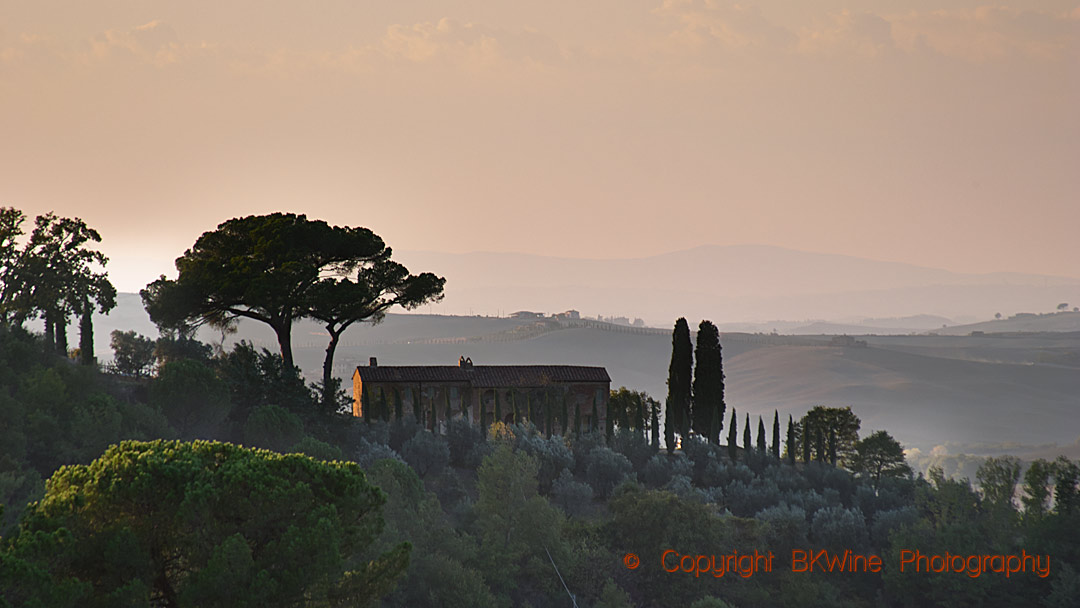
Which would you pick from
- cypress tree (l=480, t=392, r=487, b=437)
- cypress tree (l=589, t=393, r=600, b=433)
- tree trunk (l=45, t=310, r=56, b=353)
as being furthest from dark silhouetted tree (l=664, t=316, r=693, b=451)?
tree trunk (l=45, t=310, r=56, b=353)

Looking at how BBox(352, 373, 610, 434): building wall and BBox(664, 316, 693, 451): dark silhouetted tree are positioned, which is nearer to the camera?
BBox(352, 373, 610, 434): building wall

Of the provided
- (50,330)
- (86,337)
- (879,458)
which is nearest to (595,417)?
(879,458)

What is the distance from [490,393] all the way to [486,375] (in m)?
1.45

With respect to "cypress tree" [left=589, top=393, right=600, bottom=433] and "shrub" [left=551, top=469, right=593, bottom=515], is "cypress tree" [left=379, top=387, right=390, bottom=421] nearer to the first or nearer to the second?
"shrub" [left=551, top=469, right=593, bottom=515]

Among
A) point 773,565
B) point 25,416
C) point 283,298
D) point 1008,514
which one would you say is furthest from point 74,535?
point 1008,514

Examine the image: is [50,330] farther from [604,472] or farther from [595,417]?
[595,417]

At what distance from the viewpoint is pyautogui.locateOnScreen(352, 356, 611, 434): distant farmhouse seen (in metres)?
66.8

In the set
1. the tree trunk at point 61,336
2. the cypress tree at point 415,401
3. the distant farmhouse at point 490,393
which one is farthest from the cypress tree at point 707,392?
the tree trunk at point 61,336

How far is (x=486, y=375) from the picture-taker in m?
70.0

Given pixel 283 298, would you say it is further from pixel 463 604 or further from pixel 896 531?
pixel 896 531

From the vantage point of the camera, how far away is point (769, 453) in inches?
2847

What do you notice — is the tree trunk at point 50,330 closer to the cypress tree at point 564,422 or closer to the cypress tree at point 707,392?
the cypress tree at point 564,422

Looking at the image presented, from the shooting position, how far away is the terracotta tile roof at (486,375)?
67375 millimetres

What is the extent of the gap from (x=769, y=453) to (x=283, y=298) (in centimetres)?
3638
